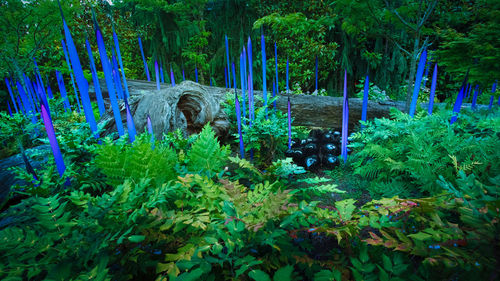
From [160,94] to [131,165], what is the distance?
2.19 meters

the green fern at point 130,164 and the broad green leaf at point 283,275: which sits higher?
the green fern at point 130,164

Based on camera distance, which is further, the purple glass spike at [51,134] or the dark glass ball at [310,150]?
the dark glass ball at [310,150]

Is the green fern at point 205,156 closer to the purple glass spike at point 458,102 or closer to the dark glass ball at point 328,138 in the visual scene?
the dark glass ball at point 328,138

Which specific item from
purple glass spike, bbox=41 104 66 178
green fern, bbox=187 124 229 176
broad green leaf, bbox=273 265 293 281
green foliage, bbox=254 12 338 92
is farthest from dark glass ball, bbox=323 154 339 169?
green foliage, bbox=254 12 338 92

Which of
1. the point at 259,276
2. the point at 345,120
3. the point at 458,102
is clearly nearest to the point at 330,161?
the point at 345,120

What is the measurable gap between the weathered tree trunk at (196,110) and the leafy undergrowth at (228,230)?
137cm

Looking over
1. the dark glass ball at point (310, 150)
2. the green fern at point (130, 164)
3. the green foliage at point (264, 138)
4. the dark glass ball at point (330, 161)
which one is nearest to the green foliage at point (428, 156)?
the dark glass ball at point (330, 161)

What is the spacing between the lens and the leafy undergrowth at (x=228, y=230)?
0.73 metres

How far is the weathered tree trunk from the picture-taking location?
313 cm

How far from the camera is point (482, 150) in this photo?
1.74 meters

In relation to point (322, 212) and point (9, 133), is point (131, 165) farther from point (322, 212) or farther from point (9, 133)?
point (9, 133)

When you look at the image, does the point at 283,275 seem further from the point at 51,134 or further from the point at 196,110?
the point at 196,110

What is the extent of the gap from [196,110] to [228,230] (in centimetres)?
290

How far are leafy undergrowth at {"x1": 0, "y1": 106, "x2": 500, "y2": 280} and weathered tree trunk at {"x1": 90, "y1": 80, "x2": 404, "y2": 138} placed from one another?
4.50ft
